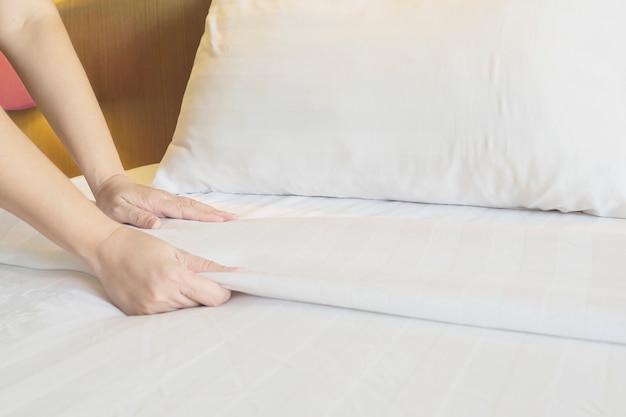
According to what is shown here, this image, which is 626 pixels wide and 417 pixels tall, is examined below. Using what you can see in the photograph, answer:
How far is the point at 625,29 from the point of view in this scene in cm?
109

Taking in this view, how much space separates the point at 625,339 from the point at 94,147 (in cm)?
92

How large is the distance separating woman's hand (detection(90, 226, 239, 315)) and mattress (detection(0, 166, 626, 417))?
2 centimetres

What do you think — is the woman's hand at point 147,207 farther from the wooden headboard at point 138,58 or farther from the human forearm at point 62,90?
the wooden headboard at point 138,58

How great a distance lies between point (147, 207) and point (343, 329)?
0.54 meters

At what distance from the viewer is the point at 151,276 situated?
83cm

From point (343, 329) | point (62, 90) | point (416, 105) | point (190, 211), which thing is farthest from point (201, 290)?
point (62, 90)

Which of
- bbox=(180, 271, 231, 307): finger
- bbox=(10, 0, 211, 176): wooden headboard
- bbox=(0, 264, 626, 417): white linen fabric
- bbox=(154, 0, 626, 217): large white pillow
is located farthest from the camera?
bbox=(10, 0, 211, 176): wooden headboard

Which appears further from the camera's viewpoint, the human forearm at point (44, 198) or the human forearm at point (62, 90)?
the human forearm at point (62, 90)

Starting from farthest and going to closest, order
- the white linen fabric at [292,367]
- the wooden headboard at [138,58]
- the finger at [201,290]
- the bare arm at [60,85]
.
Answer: the wooden headboard at [138,58]
the bare arm at [60,85]
the finger at [201,290]
the white linen fabric at [292,367]

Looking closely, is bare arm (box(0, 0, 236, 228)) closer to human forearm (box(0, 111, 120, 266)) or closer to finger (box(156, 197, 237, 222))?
finger (box(156, 197, 237, 222))

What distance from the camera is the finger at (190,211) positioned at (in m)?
1.10

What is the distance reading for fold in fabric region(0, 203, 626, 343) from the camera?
0.70 metres

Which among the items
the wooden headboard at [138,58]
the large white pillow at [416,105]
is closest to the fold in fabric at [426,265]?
the large white pillow at [416,105]

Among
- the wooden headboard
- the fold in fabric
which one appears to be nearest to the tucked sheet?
the fold in fabric
